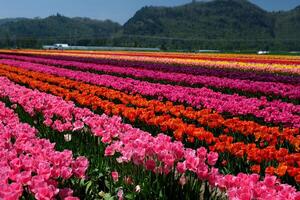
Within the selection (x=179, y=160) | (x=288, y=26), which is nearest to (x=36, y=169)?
(x=179, y=160)

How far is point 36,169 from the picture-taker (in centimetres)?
452

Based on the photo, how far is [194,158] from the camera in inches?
185

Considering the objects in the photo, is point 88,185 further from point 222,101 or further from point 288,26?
point 288,26

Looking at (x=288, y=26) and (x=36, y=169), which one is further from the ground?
(x=36, y=169)

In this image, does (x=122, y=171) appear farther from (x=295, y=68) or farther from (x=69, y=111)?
(x=295, y=68)

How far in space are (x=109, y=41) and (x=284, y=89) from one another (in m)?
89.0

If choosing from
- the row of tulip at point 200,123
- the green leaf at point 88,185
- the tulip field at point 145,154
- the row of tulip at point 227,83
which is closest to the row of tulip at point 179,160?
the tulip field at point 145,154

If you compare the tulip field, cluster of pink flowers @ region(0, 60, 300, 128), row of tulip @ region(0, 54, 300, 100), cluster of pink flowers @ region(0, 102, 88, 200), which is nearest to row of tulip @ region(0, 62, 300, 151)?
the tulip field

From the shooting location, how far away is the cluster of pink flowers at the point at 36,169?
12.4ft

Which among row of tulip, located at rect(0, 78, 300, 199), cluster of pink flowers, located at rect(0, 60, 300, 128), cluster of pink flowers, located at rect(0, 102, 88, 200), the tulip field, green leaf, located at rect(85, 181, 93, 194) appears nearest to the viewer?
cluster of pink flowers, located at rect(0, 102, 88, 200)

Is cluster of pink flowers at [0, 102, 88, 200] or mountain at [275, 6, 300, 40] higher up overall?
cluster of pink flowers at [0, 102, 88, 200]

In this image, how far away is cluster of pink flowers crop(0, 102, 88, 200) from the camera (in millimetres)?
3779

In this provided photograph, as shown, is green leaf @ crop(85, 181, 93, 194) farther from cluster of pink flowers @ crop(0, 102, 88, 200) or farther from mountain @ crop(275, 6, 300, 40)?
mountain @ crop(275, 6, 300, 40)

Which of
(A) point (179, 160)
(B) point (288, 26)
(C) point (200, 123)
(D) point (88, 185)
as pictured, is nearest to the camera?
(D) point (88, 185)
